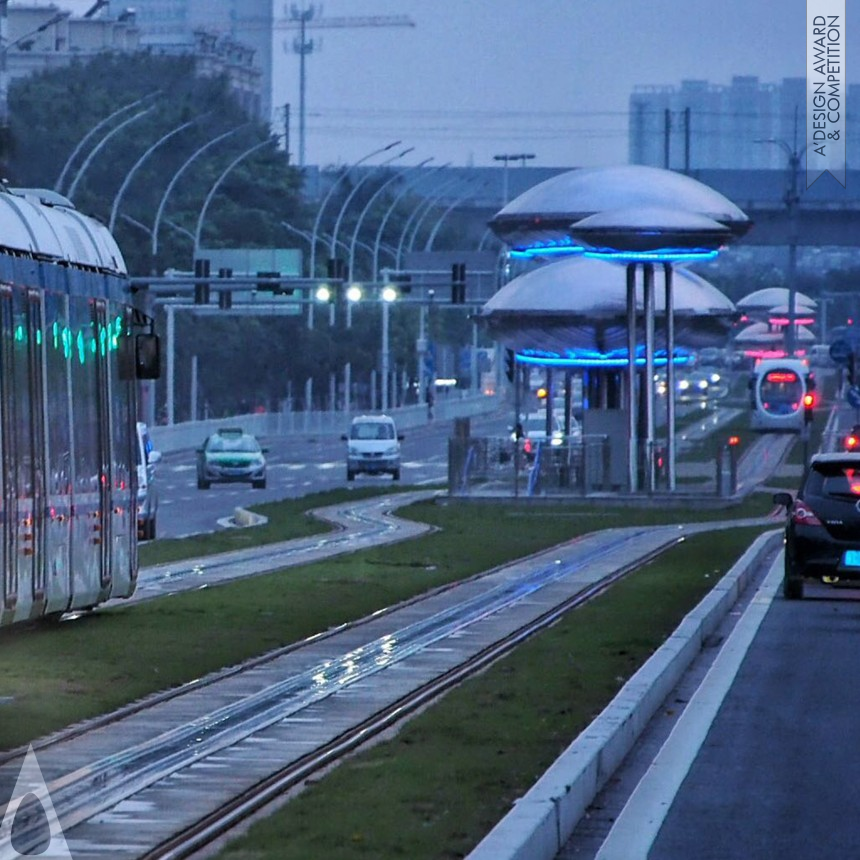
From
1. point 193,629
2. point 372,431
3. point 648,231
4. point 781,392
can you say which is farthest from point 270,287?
point 781,392

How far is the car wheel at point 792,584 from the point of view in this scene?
25620 mm

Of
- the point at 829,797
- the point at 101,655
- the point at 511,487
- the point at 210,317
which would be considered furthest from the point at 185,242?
the point at 829,797

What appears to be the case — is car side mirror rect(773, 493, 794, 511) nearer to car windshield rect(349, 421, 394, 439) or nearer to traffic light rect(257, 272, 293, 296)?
traffic light rect(257, 272, 293, 296)

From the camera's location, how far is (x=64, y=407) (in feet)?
57.5

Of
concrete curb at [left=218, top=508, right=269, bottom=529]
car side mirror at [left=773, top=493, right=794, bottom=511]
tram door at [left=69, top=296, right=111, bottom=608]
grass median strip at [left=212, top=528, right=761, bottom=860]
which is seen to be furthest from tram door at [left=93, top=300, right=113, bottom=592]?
concrete curb at [left=218, top=508, right=269, bottom=529]

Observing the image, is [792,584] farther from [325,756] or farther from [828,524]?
[325,756]

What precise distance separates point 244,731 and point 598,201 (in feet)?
150

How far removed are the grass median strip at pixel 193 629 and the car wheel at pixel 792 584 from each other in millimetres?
3968

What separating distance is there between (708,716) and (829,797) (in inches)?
133

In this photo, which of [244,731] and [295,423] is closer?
[244,731]

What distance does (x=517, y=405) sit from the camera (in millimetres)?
71438

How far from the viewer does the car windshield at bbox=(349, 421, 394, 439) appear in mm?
68938

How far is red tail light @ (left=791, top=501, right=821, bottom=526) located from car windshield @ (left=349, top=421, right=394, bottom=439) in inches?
1718

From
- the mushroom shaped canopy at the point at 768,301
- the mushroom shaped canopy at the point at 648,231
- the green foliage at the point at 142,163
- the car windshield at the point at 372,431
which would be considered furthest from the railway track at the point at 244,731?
the mushroom shaped canopy at the point at 768,301
